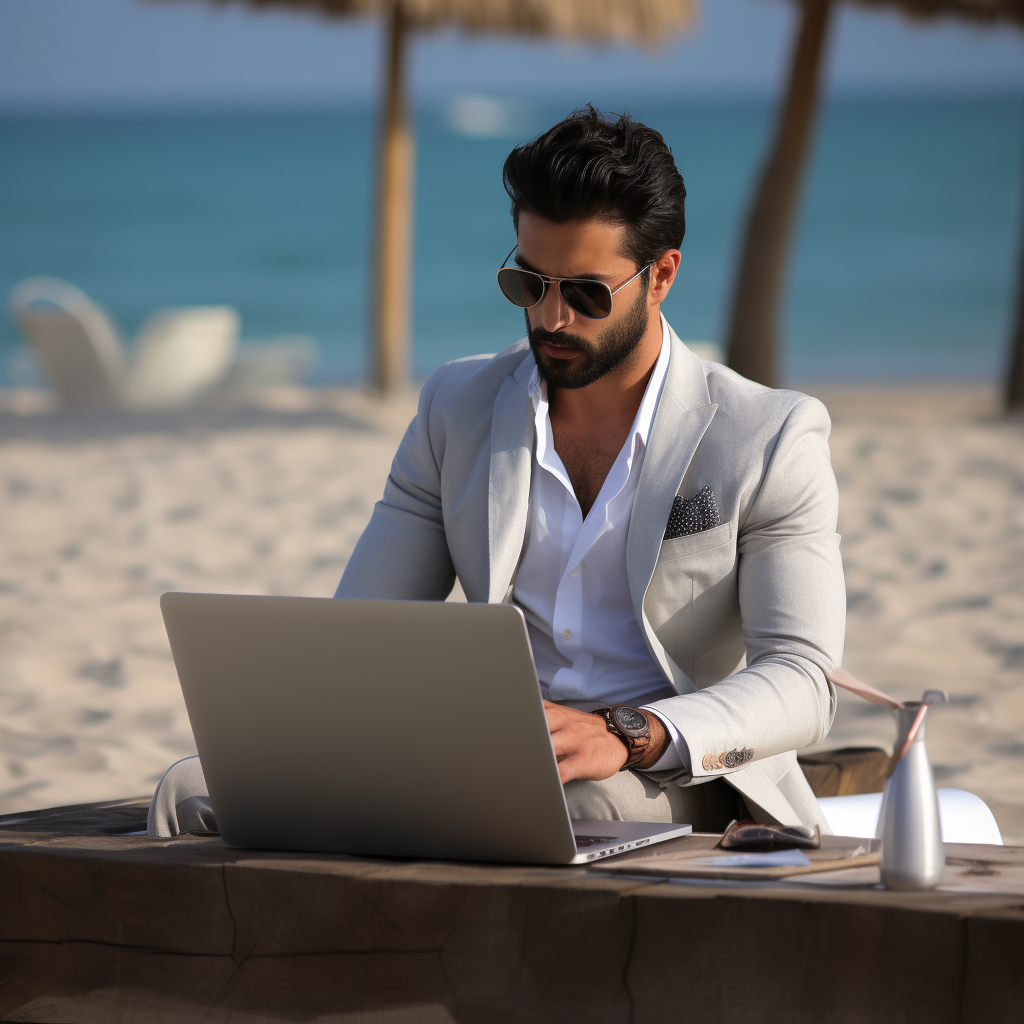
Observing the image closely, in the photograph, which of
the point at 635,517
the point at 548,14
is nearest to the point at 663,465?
the point at 635,517

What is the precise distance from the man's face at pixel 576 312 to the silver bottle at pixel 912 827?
0.86 meters

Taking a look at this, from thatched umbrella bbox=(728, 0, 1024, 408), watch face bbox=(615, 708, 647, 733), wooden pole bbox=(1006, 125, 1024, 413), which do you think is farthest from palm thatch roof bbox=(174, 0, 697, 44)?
watch face bbox=(615, 708, 647, 733)

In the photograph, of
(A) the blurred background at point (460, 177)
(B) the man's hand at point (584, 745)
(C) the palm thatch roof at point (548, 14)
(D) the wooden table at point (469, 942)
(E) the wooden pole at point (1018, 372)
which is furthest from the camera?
(A) the blurred background at point (460, 177)

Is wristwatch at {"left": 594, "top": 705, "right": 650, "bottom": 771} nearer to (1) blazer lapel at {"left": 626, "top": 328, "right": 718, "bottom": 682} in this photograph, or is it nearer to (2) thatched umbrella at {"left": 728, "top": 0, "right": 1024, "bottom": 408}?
(1) blazer lapel at {"left": 626, "top": 328, "right": 718, "bottom": 682}

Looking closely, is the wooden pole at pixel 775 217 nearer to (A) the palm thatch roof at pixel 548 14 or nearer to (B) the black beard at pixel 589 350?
(A) the palm thatch roof at pixel 548 14

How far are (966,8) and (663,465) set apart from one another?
7.18 metres

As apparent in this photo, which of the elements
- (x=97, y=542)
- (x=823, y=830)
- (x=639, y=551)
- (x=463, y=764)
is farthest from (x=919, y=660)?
(x=97, y=542)

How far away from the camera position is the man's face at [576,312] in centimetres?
195

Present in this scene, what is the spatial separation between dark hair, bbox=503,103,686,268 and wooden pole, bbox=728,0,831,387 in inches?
262

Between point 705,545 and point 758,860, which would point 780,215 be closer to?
point 705,545

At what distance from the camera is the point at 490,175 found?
3978cm

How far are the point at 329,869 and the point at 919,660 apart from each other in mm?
2917

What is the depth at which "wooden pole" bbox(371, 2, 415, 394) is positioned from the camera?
951 centimetres

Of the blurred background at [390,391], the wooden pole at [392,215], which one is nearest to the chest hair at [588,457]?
the blurred background at [390,391]
